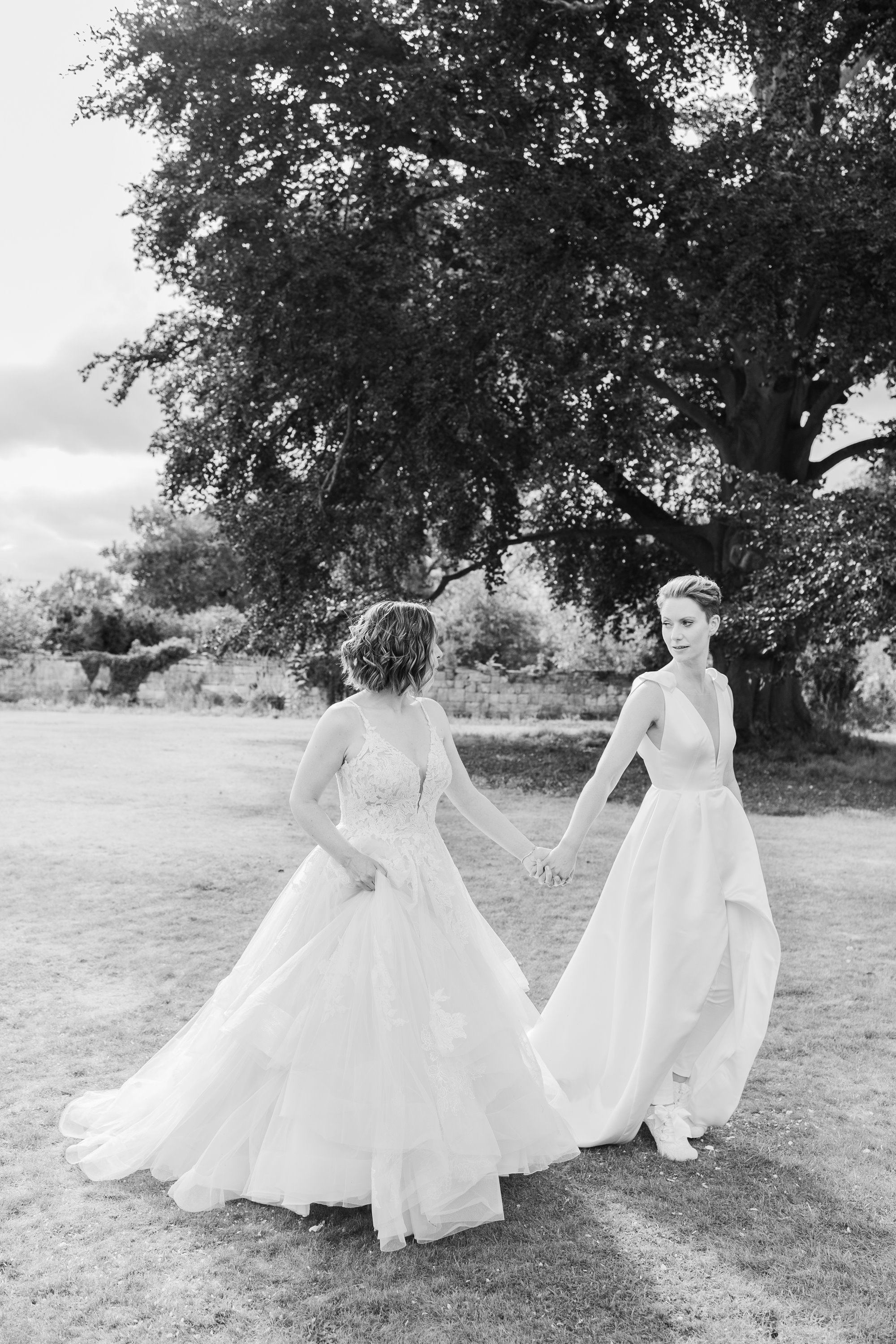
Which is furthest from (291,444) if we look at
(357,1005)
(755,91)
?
(357,1005)

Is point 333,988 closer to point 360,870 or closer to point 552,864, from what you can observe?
point 360,870

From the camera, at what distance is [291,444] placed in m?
19.6

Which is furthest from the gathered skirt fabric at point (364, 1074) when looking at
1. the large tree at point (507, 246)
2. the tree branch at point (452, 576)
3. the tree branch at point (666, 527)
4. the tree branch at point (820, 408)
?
the tree branch at point (820, 408)

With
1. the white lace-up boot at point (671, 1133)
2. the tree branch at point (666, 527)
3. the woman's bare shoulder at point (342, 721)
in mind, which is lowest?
the white lace-up boot at point (671, 1133)

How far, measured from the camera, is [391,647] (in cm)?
413

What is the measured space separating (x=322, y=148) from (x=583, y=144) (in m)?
3.85

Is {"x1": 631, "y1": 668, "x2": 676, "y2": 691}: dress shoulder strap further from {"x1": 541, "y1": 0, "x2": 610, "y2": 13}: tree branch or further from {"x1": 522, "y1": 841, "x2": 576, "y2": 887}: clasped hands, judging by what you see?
{"x1": 541, "y1": 0, "x2": 610, "y2": 13}: tree branch

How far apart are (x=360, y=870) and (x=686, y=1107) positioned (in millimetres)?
1828

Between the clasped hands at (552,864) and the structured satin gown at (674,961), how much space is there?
0.20 m

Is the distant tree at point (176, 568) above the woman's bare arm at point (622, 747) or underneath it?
above

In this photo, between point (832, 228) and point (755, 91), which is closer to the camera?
point (832, 228)

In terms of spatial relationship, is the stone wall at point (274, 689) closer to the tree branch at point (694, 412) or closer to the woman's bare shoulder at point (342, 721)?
the tree branch at point (694, 412)

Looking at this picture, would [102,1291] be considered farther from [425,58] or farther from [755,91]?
[755,91]

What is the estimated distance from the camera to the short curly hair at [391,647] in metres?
4.12
